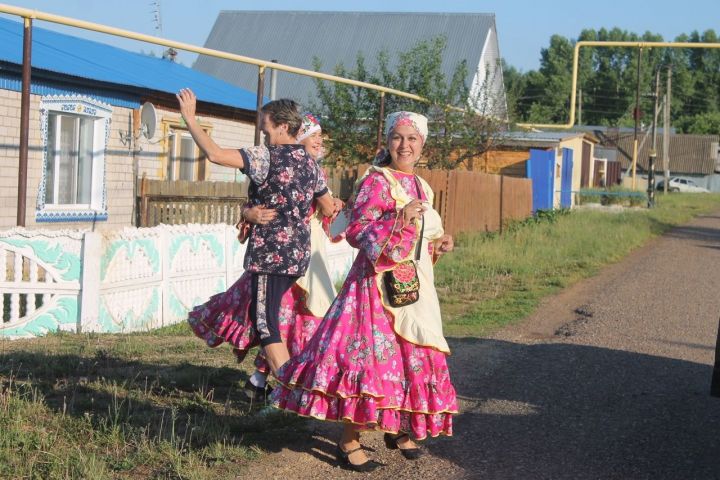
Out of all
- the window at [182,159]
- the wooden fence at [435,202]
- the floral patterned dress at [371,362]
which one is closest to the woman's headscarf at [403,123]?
the floral patterned dress at [371,362]

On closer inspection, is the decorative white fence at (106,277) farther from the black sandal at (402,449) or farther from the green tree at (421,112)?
the green tree at (421,112)

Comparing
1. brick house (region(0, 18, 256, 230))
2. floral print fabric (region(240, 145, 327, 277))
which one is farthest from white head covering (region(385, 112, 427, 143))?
brick house (region(0, 18, 256, 230))

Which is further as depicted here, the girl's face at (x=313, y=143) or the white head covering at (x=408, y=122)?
the girl's face at (x=313, y=143)

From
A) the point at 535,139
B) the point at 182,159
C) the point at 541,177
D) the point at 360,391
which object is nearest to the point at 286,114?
the point at 360,391

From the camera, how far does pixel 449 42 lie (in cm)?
3503

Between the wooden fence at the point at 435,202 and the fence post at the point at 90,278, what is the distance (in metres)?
5.41

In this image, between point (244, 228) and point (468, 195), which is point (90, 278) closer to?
point (244, 228)

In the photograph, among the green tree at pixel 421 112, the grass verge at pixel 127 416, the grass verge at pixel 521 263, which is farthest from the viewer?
the green tree at pixel 421 112

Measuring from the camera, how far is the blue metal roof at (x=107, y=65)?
43.6 ft

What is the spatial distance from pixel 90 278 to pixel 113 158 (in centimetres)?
643

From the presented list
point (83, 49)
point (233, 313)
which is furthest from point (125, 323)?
point (83, 49)

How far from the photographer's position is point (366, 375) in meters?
4.77

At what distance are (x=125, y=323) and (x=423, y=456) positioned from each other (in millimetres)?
4777

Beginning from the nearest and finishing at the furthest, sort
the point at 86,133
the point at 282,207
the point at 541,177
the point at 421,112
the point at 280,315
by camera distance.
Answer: the point at 282,207 < the point at 280,315 < the point at 86,133 < the point at 421,112 < the point at 541,177
